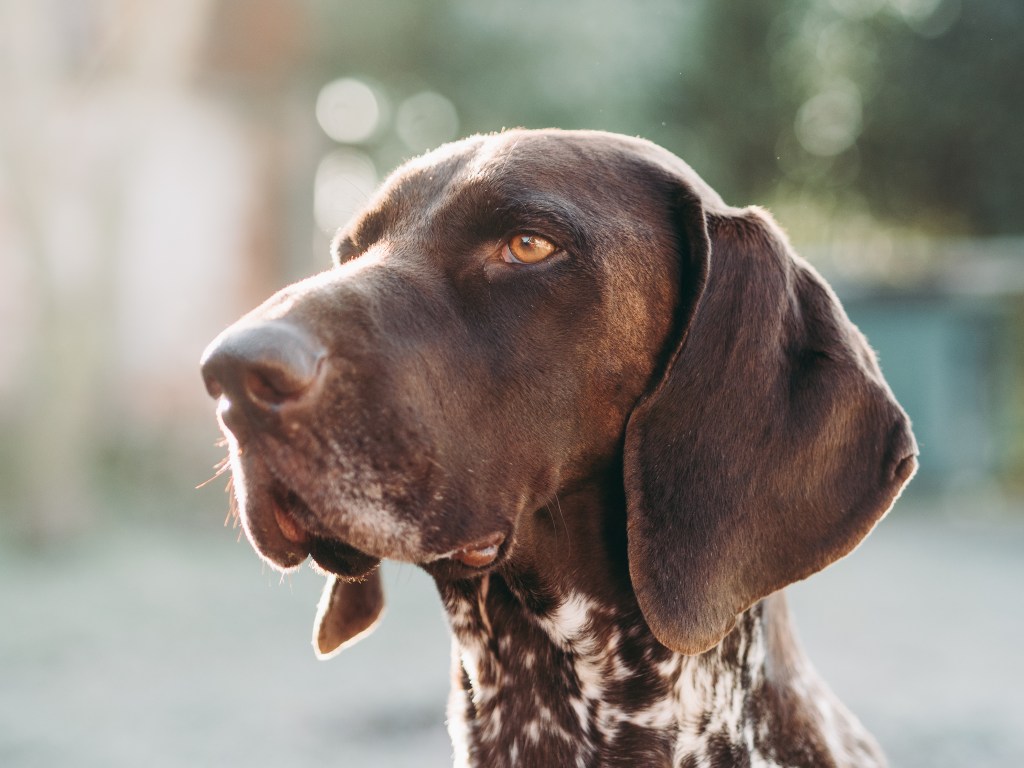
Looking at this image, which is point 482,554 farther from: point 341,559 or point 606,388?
point 606,388

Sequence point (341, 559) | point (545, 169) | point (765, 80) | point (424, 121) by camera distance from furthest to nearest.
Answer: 1. point (765, 80)
2. point (424, 121)
3. point (545, 169)
4. point (341, 559)

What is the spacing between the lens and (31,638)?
7.71m

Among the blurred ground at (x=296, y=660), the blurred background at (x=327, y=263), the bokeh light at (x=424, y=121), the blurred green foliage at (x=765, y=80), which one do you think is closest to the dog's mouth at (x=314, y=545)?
the blurred background at (x=327, y=263)

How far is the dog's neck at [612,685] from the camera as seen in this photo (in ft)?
8.33

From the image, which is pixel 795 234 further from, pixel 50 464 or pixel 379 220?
pixel 379 220

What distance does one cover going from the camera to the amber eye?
96.3 inches

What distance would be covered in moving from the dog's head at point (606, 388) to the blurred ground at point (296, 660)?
2.74 m

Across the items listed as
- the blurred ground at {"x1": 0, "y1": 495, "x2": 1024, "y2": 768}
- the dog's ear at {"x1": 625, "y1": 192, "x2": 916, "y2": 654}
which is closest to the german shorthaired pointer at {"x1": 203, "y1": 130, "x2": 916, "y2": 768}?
the dog's ear at {"x1": 625, "y1": 192, "x2": 916, "y2": 654}

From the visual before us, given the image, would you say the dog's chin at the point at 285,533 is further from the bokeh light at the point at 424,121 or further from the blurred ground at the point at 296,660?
the bokeh light at the point at 424,121

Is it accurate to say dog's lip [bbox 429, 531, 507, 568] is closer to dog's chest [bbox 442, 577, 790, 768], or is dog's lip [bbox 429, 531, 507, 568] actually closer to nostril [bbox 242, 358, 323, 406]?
dog's chest [bbox 442, 577, 790, 768]

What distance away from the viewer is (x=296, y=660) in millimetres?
7184

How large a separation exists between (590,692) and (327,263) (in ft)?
24.0

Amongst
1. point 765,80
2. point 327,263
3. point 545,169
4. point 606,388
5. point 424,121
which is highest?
point 765,80

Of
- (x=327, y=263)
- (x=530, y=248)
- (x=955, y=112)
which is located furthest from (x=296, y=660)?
(x=955, y=112)
